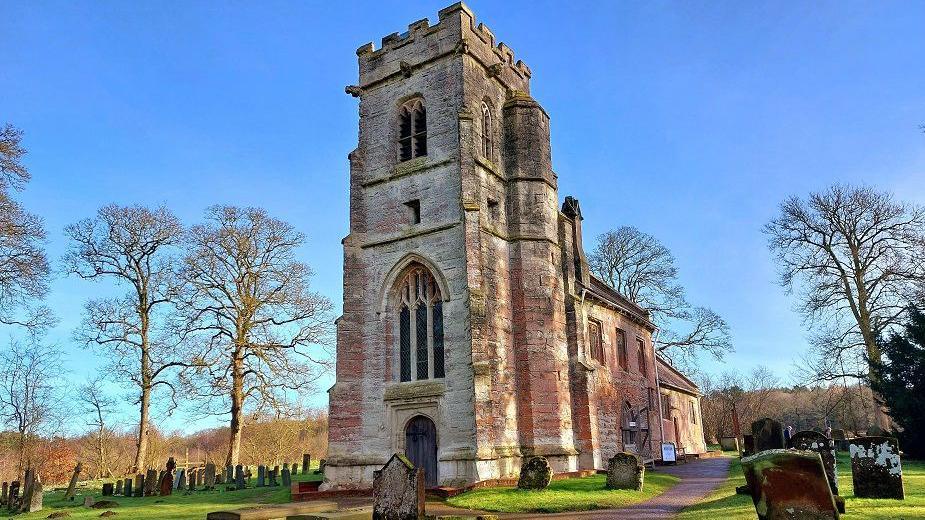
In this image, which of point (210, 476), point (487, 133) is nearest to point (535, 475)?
point (487, 133)

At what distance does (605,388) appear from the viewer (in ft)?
88.2

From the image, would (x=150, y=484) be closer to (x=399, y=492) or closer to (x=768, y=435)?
(x=399, y=492)

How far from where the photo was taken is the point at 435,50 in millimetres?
23844

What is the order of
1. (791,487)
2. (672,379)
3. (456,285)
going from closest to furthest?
(791,487) < (456,285) < (672,379)

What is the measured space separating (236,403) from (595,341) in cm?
1674

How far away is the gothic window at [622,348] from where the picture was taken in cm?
3080

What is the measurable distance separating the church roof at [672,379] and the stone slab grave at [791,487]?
27.6 metres

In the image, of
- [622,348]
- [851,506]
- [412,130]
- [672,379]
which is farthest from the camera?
[672,379]

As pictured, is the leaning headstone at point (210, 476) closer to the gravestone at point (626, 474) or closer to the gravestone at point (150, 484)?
the gravestone at point (150, 484)

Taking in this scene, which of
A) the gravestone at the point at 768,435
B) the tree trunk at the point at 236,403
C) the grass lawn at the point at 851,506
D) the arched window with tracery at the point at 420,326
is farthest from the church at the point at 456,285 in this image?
the tree trunk at the point at 236,403

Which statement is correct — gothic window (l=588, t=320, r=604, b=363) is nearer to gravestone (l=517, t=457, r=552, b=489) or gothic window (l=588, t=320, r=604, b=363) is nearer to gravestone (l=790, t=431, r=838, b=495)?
Result: gravestone (l=517, t=457, r=552, b=489)

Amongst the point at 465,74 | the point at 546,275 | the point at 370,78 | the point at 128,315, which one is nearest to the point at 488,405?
the point at 546,275

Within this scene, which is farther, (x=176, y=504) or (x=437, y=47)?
(x=437, y=47)

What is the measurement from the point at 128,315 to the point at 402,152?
1668cm
